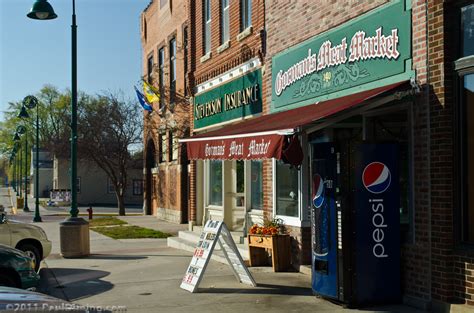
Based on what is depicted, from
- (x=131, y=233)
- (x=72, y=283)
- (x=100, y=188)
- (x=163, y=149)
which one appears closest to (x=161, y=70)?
(x=163, y=149)

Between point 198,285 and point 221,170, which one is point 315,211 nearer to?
point 198,285

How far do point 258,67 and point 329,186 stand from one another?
19.2ft

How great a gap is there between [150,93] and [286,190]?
15284 millimetres

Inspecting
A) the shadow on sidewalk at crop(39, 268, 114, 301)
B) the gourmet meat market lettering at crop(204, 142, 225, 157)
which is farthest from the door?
the shadow on sidewalk at crop(39, 268, 114, 301)

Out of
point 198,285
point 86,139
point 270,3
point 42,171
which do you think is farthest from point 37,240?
point 42,171

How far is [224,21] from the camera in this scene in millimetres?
16859

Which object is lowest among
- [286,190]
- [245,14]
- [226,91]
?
[286,190]

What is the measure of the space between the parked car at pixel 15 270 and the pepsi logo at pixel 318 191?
4.67 metres

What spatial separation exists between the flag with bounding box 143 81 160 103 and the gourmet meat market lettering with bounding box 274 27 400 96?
1404 cm

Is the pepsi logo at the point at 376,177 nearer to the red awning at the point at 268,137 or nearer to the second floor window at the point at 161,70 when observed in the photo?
the red awning at the point at 268,137

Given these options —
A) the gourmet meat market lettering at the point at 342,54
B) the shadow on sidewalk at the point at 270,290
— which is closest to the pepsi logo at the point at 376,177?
the gourmet meat market lettering at the point at 342,54

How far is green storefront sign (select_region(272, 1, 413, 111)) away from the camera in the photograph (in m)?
8.70

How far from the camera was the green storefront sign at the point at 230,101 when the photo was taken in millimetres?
14239

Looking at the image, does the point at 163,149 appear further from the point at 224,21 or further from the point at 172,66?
the point at 224,21
